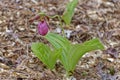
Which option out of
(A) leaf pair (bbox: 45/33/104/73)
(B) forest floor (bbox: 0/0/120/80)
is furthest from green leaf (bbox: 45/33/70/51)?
(B) forest floor (bbox: 0/0/120/80)

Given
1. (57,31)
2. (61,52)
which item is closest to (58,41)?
(61,52)

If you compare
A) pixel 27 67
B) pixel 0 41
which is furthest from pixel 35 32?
pixel 27 67

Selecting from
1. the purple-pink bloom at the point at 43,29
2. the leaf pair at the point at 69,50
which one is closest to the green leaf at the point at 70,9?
the leaf pair at the point at 69,50

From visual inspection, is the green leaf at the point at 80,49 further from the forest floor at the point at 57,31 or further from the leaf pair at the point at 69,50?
the forest floor at the point at 57,31

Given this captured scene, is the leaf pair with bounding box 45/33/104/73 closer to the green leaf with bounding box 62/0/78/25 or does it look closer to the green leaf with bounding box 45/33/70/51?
the green leaf with bounding box 45/33/70/51

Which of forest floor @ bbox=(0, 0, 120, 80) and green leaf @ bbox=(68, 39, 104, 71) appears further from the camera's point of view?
forest floor @ bbox=(0, 0, 120, 80)

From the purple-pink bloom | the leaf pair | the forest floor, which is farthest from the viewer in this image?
the forest floor

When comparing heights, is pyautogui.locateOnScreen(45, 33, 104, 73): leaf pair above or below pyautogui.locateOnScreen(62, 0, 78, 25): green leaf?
below
